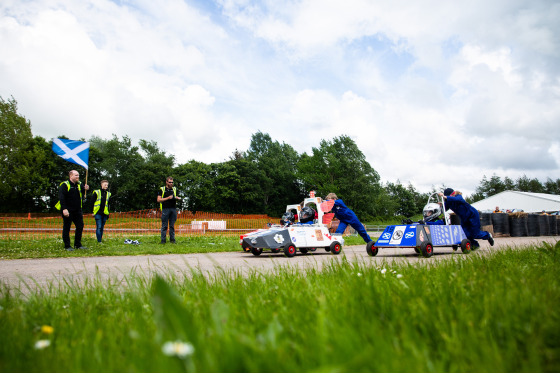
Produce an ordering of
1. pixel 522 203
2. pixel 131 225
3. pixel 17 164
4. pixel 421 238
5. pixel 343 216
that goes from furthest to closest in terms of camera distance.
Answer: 1. pixel 522 203
2. pixel 17 164
3. pixel 131 225
4. pixel 343 216
5. pixel 421 238

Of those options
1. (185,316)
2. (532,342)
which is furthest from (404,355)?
(185,316)

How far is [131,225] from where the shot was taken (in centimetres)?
2183

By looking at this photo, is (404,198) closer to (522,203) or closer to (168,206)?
(522,203)

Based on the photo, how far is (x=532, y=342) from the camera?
1.30 metres

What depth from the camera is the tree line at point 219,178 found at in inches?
2263

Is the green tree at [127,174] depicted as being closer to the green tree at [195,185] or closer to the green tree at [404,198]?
the green tree at [195,185]

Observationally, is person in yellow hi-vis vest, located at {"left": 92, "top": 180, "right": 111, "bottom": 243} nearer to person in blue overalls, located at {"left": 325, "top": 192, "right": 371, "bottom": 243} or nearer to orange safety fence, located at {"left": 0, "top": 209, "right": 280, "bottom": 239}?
orange safety fence, located at {"left": 0, "top": 209, "right": 280, "bottom": 239}

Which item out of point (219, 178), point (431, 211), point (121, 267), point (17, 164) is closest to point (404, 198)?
point (219, 178)

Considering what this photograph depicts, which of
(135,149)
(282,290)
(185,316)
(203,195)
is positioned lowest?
(282,290)

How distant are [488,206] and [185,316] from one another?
76538mm

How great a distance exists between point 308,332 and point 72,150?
12.7m

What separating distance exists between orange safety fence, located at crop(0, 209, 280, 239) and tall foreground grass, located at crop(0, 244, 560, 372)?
18.0 m

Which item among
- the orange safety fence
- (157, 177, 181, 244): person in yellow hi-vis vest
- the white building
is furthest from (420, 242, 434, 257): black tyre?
the white building

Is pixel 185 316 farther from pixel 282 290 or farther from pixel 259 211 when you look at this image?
pixel 259 211
